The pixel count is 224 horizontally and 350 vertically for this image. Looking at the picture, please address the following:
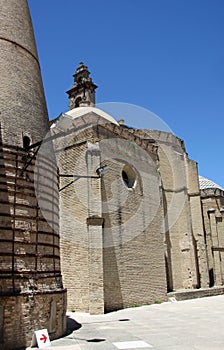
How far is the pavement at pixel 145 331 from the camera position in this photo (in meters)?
7.60

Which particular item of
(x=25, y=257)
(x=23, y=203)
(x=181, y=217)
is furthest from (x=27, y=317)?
(x=181, y=217)

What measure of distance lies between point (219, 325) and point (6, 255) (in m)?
6.47

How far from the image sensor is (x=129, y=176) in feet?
59.7

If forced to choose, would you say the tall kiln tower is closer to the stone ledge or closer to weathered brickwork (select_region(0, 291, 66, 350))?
weathered brickwork (select_region(0, 291, 66, 350))

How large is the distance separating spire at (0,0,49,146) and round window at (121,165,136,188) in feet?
28.1

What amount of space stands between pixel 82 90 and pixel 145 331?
22.5 meters

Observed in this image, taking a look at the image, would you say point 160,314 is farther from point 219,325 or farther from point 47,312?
point 47,312

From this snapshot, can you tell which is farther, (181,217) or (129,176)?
(181,217)

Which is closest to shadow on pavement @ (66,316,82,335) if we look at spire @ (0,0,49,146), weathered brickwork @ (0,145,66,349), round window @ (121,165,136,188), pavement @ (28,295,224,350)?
pavement @ (28,295,224,350)

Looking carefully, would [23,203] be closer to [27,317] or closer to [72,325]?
[27,317]

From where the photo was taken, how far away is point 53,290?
8508 mm

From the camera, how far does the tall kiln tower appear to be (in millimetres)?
7488

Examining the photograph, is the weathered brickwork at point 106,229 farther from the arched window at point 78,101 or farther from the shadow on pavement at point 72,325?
the arched window at point 78,101

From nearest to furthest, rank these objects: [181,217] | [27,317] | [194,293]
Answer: [27,317], [194,293], [181,217]
